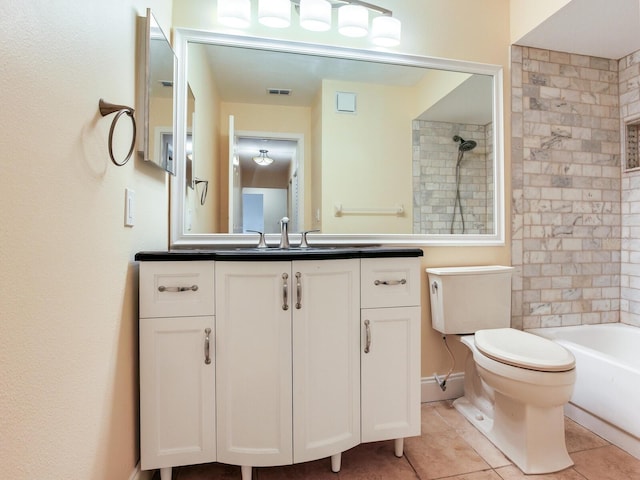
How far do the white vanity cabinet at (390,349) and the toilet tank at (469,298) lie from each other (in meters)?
0.43

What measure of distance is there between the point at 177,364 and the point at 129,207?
1.91 ft

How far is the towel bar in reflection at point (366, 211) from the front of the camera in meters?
1.84

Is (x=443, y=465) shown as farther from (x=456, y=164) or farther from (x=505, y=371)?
(x=456, y=164)

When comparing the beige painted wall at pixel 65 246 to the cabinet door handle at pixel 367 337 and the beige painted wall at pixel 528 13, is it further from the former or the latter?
the beige painted wall at pixel 528 13

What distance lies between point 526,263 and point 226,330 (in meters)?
1.82

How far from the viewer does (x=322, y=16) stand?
5.58ft

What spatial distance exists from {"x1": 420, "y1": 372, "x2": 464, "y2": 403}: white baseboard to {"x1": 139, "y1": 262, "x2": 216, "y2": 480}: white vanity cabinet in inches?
48.0

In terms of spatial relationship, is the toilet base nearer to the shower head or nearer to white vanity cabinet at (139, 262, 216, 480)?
white vanity cabinet at (139, 262, 216, 480)

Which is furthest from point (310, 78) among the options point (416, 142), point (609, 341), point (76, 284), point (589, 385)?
point (609, 341)

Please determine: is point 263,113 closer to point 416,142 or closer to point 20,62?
point 416,142

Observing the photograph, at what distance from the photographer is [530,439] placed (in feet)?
4.44

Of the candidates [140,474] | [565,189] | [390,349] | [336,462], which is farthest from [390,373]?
[565,189]

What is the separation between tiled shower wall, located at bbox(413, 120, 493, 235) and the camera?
195 cm

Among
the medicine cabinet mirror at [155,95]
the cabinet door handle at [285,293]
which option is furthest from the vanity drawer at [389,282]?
the medicine cabinet mirror at [155,95]
